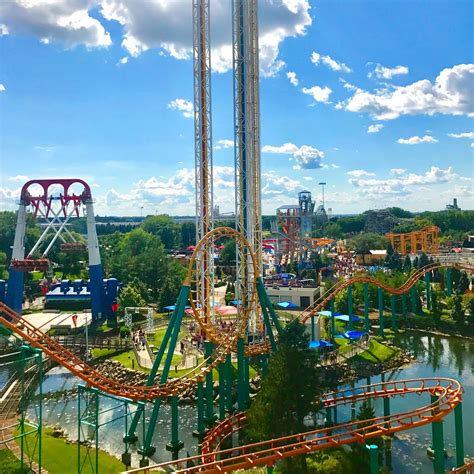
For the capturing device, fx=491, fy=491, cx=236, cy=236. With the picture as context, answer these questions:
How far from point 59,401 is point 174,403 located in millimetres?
10497

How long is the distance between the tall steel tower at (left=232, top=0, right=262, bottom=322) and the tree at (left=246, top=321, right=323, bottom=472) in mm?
15818

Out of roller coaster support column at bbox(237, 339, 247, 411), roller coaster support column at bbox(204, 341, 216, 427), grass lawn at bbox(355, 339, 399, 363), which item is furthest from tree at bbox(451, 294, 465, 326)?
roller coaster support column at bbox(204, 341, 216, 427)

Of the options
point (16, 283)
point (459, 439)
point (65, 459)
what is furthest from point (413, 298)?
point (16, 283)

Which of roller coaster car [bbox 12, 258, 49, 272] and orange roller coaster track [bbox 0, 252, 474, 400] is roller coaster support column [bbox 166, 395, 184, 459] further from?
roller coaster car [bbox 12, 258, 49, 272]

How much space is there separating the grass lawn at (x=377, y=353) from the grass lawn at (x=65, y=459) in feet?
58.1

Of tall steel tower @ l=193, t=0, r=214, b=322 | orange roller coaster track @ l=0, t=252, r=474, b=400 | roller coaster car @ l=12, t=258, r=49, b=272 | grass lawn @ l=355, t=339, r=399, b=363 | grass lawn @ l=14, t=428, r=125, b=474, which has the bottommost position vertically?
grass lawn @ l=14, t=428, r=125, b=474

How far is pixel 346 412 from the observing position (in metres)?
24.0

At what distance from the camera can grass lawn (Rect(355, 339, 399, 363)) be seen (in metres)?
31.8

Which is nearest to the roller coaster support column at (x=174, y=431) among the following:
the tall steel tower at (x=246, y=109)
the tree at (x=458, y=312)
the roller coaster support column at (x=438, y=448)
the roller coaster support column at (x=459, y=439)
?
the roller coaster support column at (x=438, y=448)

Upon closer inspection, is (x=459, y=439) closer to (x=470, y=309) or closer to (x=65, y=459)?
(x=65, y=459)

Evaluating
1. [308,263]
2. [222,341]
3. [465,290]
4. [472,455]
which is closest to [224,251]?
[308,263]

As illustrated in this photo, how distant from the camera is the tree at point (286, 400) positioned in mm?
16875

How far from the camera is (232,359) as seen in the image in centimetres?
3131

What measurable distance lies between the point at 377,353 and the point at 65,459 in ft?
69.4
